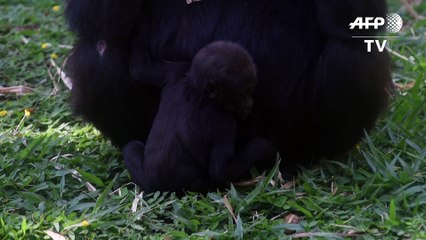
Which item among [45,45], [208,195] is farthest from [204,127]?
[45,45]

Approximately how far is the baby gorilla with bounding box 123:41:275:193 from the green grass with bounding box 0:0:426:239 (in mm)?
83

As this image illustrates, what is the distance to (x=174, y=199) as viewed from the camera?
141 inches

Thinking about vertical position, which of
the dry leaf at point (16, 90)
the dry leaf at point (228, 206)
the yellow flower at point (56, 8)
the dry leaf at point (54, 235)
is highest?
the yellow flower at point (56, 8)

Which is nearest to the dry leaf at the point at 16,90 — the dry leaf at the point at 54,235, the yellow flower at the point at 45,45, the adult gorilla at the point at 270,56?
the yellow flower at the point at 45,45

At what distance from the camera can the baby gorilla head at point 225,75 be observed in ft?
11.2

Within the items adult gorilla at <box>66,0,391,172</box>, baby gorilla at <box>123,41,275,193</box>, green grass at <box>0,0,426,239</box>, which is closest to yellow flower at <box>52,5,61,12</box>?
green grass at <box>0,0,426,239</box>

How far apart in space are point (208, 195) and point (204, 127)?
0.94 ft

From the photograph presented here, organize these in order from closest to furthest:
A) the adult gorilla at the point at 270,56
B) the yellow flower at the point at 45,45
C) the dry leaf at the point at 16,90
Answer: the adult gorilla at the point at 270,56, the dry leaf at the point at 16,90, the yellow flower at the point at 45,45

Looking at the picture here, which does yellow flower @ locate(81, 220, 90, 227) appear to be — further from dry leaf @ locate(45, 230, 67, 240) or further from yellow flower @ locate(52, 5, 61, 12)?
yellow flower @ locate(52, 5, 61, 12)

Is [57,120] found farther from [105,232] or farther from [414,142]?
[414,142]

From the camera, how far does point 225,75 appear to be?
3.40 metres

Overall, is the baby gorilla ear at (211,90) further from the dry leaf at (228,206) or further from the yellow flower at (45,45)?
the yellow flower at (45,45)

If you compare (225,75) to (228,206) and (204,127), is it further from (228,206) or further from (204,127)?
(228,206)

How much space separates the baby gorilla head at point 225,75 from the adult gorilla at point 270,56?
24cm
